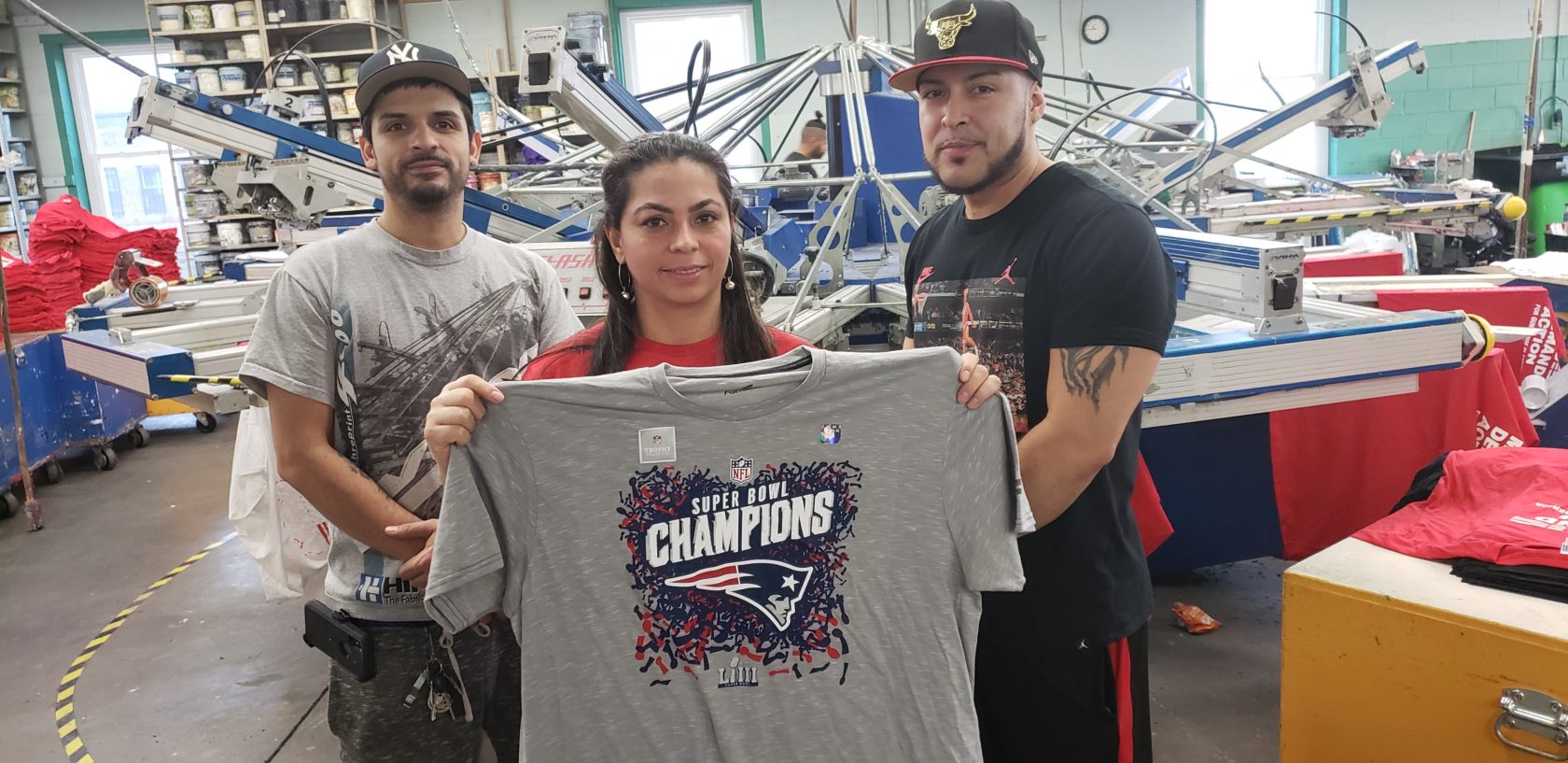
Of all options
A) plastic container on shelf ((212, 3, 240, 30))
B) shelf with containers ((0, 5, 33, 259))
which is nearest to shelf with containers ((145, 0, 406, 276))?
plastic container on shelf ((212, 3, 240, 30))

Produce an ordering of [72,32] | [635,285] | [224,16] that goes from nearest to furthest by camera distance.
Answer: [635,285]
[72,32]
[224,16]

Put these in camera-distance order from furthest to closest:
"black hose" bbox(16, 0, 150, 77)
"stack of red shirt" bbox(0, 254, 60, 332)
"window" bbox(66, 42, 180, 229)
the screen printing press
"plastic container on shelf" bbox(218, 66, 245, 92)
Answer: "window" bbox(66, 42, 180, 229) < "plastic container on shelf" bbox(218, 66, 245, 92) < "stack of red shirt" bbox(0, 254, 60, 332) < "black hose" bbox(16, 0, 150, 77) < the screen printing press

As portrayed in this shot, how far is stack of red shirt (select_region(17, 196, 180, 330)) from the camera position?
5.51 metres

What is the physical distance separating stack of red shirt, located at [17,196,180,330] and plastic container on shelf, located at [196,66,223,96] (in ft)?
10.9

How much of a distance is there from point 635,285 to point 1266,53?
36.0 ft

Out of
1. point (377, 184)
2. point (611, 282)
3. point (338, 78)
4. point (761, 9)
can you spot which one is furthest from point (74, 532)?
point (761, 9)

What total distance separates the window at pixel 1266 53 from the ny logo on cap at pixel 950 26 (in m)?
9.76

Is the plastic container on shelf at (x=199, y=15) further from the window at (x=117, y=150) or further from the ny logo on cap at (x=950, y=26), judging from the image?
the ny logo on cap at (x=950, y=26)

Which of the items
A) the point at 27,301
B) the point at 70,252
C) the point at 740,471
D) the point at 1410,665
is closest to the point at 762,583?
the point at 740,471

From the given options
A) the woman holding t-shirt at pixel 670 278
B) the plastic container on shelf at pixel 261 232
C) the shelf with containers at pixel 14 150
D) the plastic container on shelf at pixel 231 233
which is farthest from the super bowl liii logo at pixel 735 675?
the shelf with containers at pixel 14 150

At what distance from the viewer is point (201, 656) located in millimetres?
3197

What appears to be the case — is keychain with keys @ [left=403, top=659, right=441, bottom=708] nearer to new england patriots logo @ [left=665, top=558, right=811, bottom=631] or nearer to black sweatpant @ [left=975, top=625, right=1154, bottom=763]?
new england patriots logo @ [left=665, top=558, right=811, bottom=631]

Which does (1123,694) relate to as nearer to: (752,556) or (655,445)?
(752,556)

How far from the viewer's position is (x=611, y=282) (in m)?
1.29
